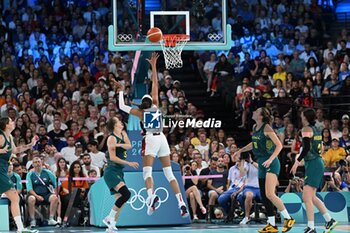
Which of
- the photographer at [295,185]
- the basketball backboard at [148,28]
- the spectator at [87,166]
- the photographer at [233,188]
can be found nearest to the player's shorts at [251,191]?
the photographer at [233,188]

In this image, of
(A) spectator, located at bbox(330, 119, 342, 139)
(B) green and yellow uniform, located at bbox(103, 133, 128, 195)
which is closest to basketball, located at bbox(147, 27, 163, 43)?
(B) green and yellow uniform, located at bbox(103, 133, 128, 195)

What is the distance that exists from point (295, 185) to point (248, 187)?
135 cm

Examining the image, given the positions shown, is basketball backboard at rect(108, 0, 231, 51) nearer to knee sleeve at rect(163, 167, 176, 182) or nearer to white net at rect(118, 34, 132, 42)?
white net at rect(118, 34, 132, 42)

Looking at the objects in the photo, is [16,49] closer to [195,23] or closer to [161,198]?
[195,23]

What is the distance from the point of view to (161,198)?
18.8 metres

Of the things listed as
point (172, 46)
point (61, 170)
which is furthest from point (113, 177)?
point (61, 170)

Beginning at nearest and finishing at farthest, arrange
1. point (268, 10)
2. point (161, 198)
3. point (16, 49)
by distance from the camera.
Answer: point (161, 198) < point (16, 49) < point (268, 10)

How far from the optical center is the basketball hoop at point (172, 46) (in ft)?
56.8

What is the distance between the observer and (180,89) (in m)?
25.6

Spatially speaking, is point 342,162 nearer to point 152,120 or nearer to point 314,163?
point 314,163

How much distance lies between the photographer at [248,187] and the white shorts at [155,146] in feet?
12.3

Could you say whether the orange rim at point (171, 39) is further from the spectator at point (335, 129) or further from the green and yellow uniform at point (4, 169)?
the spectator at point (335, 129)

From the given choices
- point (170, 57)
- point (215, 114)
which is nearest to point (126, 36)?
point (170, 57)

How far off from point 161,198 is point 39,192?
2.91 metres
